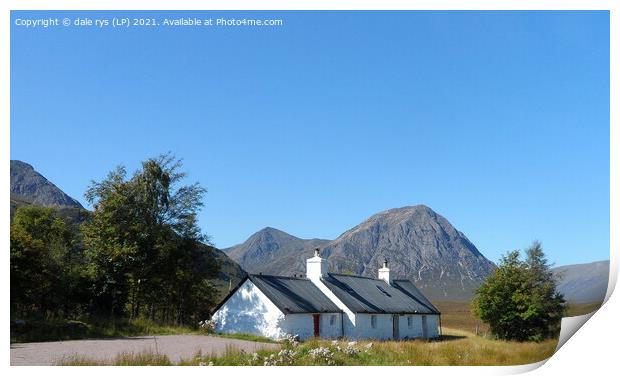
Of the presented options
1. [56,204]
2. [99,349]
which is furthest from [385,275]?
[56,204]

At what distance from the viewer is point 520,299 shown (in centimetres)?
2444

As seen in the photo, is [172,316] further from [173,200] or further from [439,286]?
[439,286]

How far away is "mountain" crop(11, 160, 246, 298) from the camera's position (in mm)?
33719

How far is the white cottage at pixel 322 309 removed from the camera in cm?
2564

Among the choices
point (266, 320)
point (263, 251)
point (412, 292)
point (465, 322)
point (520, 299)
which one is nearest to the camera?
point (520, 299)

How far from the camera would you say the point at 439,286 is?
16612 cm

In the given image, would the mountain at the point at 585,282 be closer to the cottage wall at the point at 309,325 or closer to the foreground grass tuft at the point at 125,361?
the foreground grass tuft at the point at 125,361

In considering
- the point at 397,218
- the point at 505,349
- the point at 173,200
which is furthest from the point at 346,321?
the point at 397,218

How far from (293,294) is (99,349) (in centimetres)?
1228

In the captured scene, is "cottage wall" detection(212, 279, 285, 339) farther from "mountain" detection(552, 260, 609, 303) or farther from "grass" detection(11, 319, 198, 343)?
"mountain" detection(552, 260, 609, 303)

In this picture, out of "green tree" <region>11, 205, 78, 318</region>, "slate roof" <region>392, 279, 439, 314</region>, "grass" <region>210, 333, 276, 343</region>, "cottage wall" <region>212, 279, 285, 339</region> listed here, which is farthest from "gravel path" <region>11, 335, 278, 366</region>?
"slate roof" <region>392, 279, 439, 314</region>

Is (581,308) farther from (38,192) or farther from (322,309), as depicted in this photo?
(38,192)

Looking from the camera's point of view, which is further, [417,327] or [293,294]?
[417,327]

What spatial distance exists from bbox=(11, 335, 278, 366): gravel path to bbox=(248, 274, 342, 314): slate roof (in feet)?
18.6
